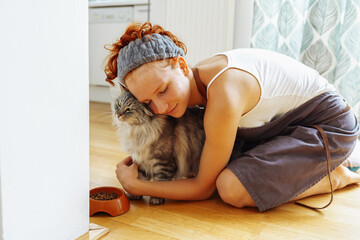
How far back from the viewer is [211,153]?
1.25 metres

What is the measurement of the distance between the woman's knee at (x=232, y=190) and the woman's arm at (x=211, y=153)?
0.03m

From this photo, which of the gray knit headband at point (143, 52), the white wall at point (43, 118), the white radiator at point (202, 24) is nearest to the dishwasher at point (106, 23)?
the white radiator at point (202, 24)

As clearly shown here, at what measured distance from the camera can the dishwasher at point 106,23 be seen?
3.16m

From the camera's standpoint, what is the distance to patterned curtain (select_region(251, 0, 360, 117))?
199cm

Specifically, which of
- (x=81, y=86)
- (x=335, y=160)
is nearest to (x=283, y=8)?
(x=335, y=160)

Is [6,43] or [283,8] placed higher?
→ [283,8]

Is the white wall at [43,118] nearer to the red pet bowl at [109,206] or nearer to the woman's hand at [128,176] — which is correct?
the red pet bowl at [109,206]

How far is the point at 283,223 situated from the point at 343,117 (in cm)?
55

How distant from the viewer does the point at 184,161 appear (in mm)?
1484

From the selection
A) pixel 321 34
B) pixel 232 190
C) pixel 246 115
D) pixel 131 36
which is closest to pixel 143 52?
pixel 131 36

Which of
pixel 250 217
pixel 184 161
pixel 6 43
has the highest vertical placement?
Result: pixel 6 43

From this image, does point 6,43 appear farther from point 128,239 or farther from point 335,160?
point 335,160

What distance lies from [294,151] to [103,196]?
806 mm

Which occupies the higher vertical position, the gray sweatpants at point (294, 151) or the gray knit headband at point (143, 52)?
the gray knit headband at point (143, 52)
